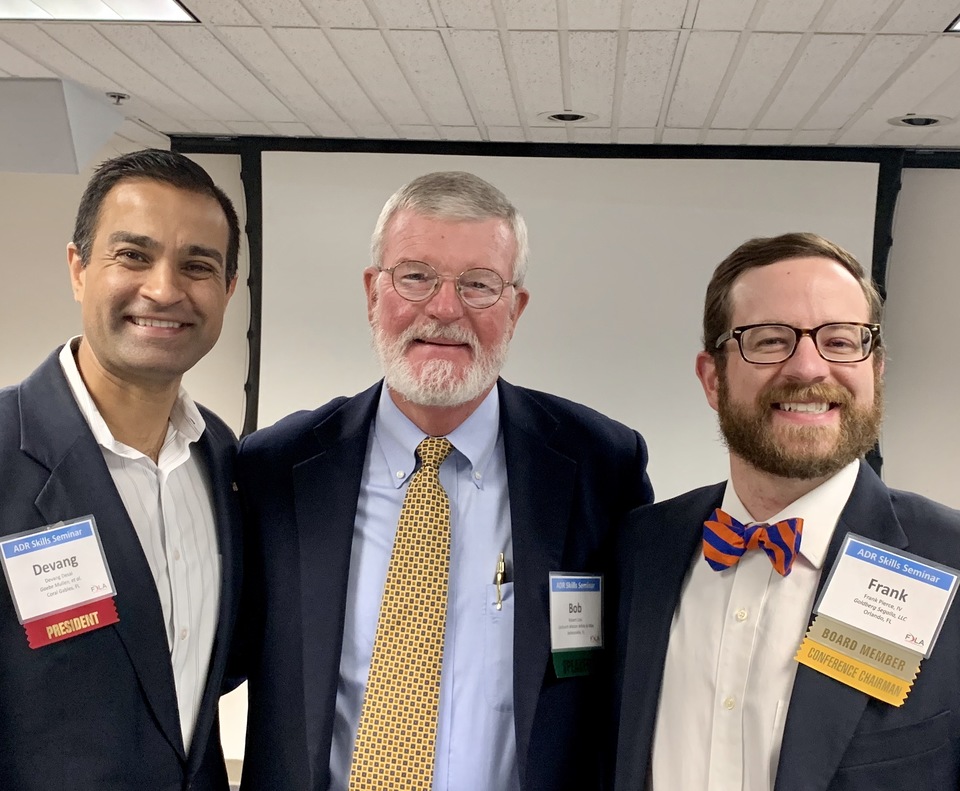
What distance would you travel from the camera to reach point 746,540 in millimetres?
1493

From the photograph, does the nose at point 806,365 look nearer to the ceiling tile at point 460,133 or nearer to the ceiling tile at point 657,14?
the ceiling tile at point 657,14

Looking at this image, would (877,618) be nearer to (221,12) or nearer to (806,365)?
(806,365)

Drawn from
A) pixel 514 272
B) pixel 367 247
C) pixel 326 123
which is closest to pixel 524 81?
pixel 326 123

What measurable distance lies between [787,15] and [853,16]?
0.24m

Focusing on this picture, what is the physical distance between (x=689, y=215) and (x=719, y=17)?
1.91 m

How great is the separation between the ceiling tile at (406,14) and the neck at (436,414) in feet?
5.71

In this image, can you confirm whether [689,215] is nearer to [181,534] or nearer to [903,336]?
[903,336]

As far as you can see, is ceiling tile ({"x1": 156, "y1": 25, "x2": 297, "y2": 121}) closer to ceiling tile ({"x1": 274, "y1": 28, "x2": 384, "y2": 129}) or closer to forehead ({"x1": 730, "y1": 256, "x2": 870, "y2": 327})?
ceiling tile ({"x1": 274, "y1": 28, "x2": 384, "y2": 129})

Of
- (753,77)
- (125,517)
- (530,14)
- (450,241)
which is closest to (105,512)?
(125,517)

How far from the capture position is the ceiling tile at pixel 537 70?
3170 millimetres

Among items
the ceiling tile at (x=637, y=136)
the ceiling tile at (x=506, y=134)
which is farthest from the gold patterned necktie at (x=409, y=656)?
the ceiling tile at (x=637, y=136)

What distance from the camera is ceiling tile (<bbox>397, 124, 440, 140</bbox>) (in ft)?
14.7

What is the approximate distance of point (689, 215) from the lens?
4766mm

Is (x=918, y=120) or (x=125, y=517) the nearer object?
(x=125, y=517)
